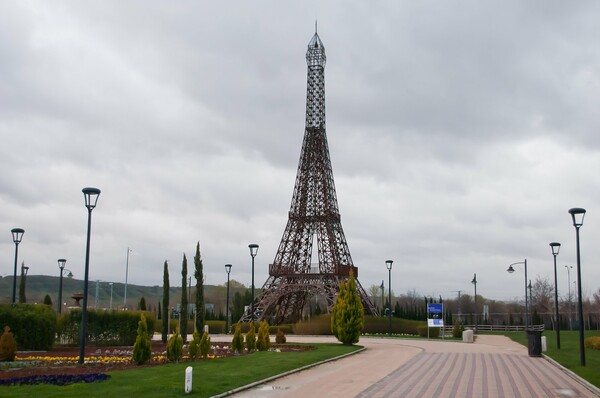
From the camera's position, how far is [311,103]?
70812 mm

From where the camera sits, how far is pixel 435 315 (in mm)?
44469

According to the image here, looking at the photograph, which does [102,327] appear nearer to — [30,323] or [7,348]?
[30,323]

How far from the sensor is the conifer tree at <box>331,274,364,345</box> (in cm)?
3441

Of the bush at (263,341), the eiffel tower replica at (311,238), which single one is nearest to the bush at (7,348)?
the bush at (263,341)

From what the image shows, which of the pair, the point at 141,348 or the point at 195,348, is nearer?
the point at 141,348

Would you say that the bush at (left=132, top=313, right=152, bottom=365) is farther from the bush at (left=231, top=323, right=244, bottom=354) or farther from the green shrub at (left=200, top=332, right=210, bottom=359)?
the bush at (left=231, top=323, right=244, bottom=354)

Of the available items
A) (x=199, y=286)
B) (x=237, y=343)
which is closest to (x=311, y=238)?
(x=199, y=286)

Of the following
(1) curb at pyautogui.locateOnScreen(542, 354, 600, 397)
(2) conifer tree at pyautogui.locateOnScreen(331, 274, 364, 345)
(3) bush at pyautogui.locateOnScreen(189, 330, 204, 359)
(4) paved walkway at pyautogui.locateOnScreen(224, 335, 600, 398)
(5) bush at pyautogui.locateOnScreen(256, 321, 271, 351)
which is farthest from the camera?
(2) conifer tree at pyautogui.locateOnScreen(331, 274, 364, 345)

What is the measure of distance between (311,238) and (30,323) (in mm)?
43065

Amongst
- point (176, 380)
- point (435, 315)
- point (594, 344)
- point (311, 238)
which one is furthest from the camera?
point (311, 238)

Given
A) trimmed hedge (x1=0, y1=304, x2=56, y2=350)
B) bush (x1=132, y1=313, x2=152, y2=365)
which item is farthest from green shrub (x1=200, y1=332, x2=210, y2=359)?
trimmed hedge (x1=0, y1=304, x2=56, y2=350)

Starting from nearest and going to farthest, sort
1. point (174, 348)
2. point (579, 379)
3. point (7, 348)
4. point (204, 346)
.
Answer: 1. point (579, 379)
2. point (7, 348)
3. point (174, 348)
4. point (204, 346)

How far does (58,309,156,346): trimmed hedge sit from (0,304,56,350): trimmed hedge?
320cm

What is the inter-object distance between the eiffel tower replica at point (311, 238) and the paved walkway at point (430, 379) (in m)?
35.6
